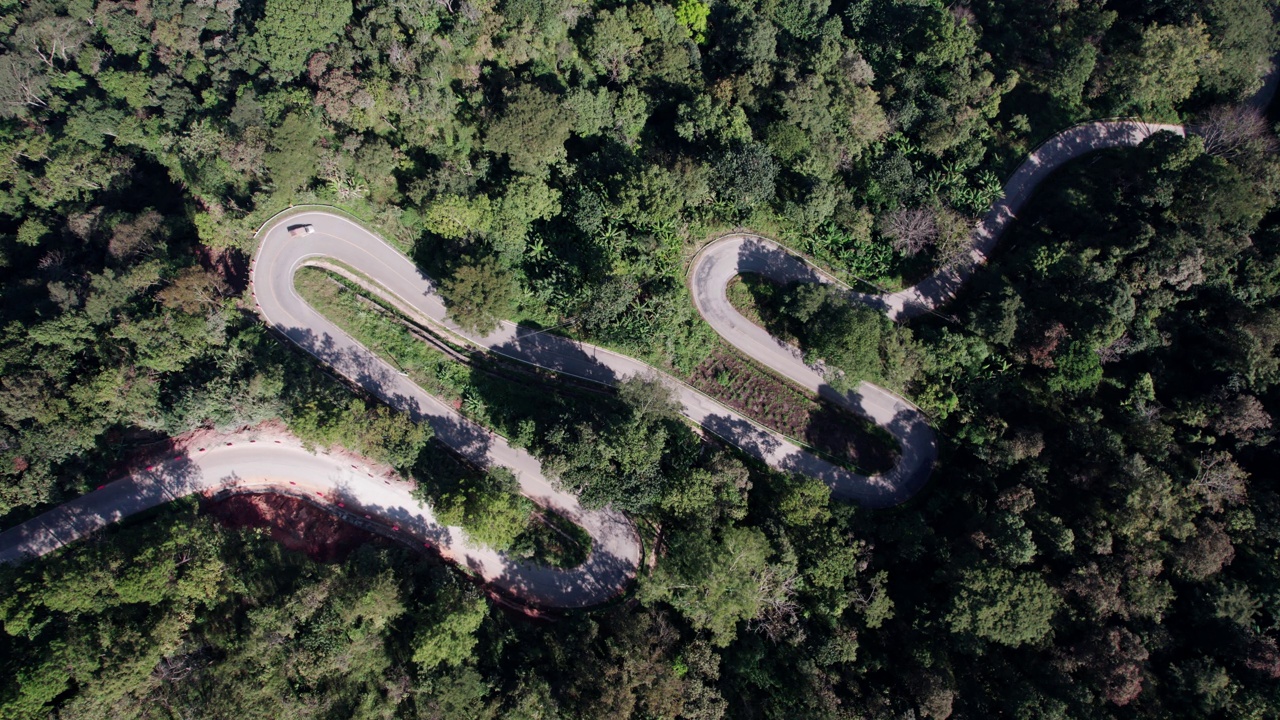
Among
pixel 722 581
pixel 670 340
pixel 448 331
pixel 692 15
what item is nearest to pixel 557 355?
pixel 448 331

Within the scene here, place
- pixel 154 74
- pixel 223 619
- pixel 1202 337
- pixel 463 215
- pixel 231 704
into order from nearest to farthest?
pixel 231 704
pixel 223 619
pixel 463 215
pixel 1202 337
pixel 154 74

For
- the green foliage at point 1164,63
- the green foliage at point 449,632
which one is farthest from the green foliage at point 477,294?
the green foliage at point 1164,63

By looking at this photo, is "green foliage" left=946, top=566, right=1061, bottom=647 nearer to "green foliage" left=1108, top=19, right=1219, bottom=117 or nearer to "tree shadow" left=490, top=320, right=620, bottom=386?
"tree shadow" left=490, top=320, right=620, bottom=386

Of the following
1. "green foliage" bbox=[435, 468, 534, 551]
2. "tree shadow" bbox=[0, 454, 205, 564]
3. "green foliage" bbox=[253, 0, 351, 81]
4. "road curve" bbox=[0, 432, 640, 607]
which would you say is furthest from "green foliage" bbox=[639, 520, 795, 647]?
"green foliage" bbox=[253, 0, 351, 81]

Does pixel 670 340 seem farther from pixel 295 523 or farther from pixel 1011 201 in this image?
pixel 1011 201

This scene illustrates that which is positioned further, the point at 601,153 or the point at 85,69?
the point at 85,69

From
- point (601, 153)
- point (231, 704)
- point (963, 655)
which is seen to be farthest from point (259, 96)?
point (963, 655)

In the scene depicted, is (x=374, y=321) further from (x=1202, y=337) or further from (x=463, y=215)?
(x=1202, y=337)
